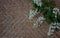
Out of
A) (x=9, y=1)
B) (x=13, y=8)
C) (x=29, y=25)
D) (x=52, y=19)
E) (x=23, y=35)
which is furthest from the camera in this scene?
(x=9, y=1)

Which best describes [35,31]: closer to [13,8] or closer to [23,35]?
[23,35]

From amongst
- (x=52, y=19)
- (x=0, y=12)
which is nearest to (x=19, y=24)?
(x=0, y=12)

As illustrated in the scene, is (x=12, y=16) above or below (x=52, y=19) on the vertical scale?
below

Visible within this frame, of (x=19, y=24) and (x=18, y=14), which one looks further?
(x=18, y=14)

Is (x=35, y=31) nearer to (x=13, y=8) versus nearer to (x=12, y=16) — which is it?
(x=12, y=16)

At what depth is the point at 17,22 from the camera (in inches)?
76.0

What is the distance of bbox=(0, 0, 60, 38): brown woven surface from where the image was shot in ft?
5.74

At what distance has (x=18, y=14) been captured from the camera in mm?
2051

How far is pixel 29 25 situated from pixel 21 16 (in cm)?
23

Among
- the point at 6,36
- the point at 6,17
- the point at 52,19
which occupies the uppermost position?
the point at 52,19

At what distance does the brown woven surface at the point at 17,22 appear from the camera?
175 centimetres

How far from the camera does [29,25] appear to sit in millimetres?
1871

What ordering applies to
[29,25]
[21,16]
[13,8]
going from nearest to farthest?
[29,25] → [21,16] → [13,8]

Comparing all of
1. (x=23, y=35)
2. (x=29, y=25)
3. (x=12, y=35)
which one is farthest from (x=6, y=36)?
(x=29, y=25)
